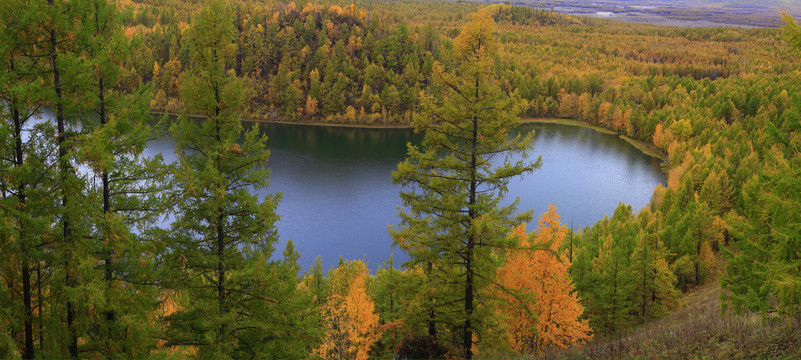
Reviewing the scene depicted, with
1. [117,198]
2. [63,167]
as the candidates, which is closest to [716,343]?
[117,198]

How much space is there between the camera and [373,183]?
7050cm

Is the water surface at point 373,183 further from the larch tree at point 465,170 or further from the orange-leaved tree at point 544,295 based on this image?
the larch tree at point 465,170

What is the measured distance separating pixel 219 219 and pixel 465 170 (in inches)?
256

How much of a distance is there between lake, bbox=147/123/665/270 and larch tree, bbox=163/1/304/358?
26285 millimetres

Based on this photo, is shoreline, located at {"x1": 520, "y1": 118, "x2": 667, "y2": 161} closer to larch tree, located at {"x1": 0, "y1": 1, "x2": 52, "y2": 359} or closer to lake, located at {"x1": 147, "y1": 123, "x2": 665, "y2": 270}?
lake, located at {"x1": 147, "y1": 123, "x2": 665, "y2": 270}

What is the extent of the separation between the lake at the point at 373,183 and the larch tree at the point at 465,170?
83.7 ft

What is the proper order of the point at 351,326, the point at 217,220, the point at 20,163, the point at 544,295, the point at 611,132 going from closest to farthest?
the point at 20,163
the point at 217,220
the point at 544,295
the point at 351,326
the point at 611,132

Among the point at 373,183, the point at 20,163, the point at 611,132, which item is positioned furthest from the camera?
the point at 611,132

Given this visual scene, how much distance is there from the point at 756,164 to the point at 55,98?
210 feet

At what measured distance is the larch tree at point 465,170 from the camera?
1408cm

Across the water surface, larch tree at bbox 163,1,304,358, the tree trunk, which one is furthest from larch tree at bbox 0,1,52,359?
the water surface

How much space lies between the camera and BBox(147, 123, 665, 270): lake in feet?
172

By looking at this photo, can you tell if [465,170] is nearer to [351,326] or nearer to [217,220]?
[217,220]

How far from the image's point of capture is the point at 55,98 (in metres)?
9.88
